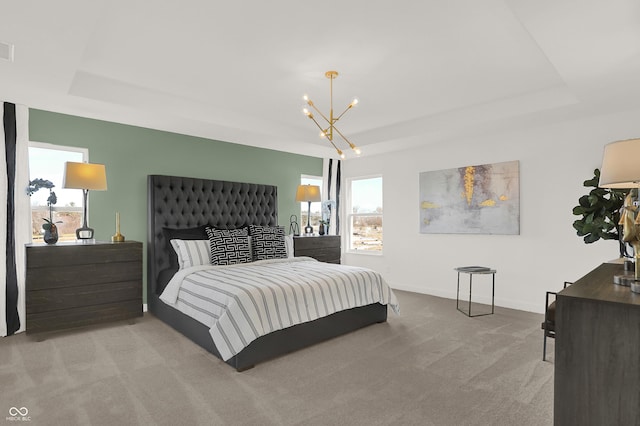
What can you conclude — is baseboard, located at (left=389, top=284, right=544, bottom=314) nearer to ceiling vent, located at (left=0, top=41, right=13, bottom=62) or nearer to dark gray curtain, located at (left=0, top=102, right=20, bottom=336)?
dark gray curtain, located at (left=0, top=102, right=20, bottom=336)

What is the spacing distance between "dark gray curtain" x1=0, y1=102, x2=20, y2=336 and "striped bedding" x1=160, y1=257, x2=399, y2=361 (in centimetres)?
136

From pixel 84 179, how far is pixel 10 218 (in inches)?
30.4

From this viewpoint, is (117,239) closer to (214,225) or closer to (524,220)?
(214,225)

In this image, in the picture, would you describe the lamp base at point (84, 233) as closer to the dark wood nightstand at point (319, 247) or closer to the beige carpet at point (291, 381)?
the beige carpet at point (291, 381)

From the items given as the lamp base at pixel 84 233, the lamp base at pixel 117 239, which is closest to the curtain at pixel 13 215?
→ the lamp base at pixel 84 233

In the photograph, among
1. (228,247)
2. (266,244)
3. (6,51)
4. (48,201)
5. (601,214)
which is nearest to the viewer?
(6,51)

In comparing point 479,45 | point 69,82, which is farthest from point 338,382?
point 69,82

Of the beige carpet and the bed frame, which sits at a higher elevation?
the bed frame

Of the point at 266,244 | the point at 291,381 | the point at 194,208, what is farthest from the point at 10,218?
the point at 291,381

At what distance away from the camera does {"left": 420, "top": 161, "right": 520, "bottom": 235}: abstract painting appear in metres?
4.48

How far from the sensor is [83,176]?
11.6 ft

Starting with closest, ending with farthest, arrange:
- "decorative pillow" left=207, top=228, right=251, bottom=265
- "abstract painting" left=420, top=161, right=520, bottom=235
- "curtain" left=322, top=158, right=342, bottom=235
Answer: "decorative pillow" left=207, top=228, right=251, bottom=265 → "abstract painting" left=420, top=161, right=520, bottom=235 → "curtain" left=322, top=158, right=342, bottom=235

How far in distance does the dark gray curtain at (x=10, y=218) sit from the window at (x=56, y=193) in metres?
0.21

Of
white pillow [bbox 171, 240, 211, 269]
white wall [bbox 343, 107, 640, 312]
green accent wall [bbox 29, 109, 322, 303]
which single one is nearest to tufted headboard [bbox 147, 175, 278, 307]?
green accent wall [bbox 29, 109, 322, 303]
